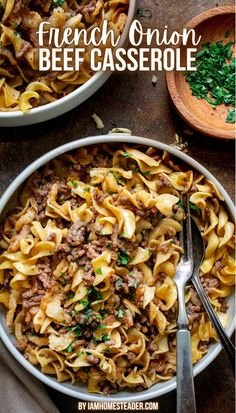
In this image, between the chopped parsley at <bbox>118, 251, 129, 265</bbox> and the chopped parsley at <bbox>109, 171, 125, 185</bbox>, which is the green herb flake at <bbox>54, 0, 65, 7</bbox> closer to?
the chopped parsley at <bbox>109, 171, 125, 185</bbox>

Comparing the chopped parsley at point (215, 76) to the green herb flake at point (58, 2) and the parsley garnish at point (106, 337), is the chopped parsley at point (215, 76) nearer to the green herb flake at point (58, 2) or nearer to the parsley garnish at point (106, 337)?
the green herb flake at point (58, 2)

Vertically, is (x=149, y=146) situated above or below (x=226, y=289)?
above

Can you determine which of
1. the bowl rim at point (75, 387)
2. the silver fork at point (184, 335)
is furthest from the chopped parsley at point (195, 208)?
the bowl rim at point (75, 387)

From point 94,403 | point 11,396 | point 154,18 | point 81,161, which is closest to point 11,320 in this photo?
point 11,396

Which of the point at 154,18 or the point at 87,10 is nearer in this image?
the point at 87,10

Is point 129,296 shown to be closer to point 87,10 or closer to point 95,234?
point 95,234

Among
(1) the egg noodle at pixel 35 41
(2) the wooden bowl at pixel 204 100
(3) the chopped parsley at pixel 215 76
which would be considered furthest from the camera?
(3) the chopped parsley at pixel 215 76

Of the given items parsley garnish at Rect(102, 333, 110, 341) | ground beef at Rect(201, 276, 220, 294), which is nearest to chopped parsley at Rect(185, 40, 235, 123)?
ground beef at Rect(201, 276, 220, 294)
